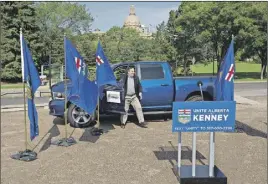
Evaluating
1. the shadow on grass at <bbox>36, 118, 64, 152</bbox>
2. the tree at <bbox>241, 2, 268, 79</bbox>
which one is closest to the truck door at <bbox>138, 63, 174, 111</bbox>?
the shadow on grass at <bbox>36, 118, 64, 152</bbox>

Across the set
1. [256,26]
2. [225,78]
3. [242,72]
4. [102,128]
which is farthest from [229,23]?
[225,78]

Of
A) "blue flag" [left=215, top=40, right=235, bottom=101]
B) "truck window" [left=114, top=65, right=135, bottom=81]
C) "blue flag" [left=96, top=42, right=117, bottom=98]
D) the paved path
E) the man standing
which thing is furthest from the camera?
"truck window" [left=114, top=65, right=135, bottom=81]

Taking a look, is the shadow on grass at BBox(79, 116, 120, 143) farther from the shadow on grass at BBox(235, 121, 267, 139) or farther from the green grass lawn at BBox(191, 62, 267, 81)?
the green grass lawn at BBox(191, 62, 267, 81)

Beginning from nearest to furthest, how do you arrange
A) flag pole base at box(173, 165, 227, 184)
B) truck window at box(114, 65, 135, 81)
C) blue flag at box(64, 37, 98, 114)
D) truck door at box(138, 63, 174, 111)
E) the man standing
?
flag pole base at box(173, 165, 227, 184)
blue flag at box(64, 37, 98, 114)
the man standing
truck door at box(138, 63, 174, 111)
truck window at box(114, 65, 135, 81)

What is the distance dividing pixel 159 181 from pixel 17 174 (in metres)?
2.34

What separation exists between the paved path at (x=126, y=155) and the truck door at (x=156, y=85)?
0.61 meters

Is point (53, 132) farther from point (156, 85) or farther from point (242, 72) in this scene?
point (242, 72)

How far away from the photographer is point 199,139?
320 inches

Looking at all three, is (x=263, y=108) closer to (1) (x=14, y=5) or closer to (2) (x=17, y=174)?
(2) (x=17, y=174)

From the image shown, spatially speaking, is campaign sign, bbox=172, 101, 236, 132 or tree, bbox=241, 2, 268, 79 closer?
campaign sign, bbox=172, 101, 236, 132

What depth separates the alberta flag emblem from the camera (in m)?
5.14

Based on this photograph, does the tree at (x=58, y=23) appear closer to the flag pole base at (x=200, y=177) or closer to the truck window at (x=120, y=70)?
the truck window at (x=120, y=70)

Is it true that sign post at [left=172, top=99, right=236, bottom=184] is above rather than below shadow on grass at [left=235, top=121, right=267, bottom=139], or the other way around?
above

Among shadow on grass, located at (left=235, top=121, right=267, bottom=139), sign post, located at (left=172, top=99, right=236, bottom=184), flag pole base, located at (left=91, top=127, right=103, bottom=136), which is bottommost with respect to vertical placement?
shadow on grass, located at (left=235, top=121, right=267, bottom=139)
